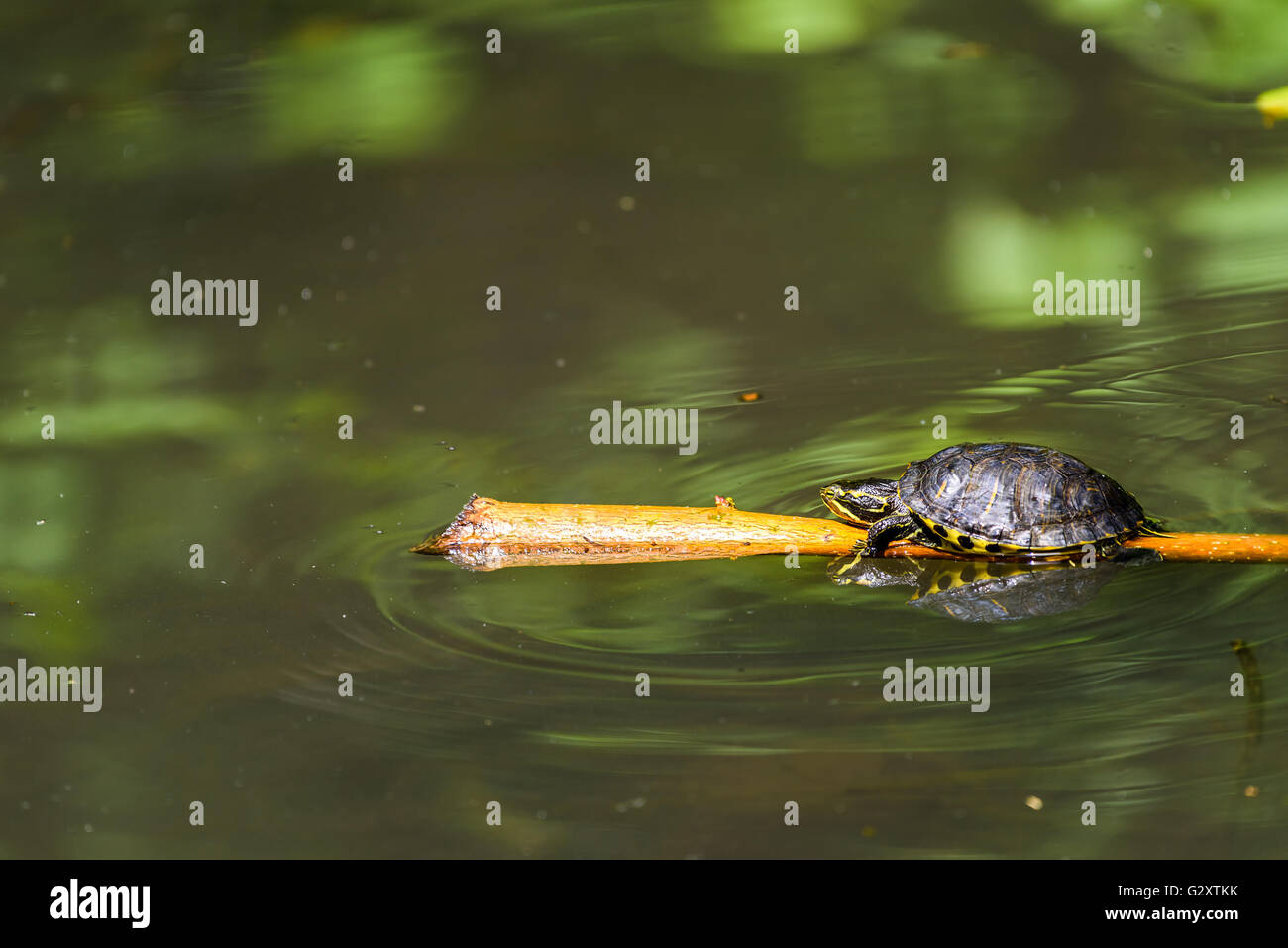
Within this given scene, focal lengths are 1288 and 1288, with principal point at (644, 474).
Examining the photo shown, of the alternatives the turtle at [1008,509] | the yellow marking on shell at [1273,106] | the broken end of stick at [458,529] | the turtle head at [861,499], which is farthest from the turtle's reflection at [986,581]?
the yellow marking on shell at [1273,106]

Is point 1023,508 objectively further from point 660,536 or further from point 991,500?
point 660,536

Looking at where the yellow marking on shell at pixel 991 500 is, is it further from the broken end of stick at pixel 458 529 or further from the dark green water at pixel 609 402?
the broken end of stick at pixel 458 529

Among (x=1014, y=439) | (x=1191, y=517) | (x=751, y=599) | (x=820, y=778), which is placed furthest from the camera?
(x=1014, y=439)

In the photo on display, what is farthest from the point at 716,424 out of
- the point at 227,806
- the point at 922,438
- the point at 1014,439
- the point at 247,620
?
the point at 227,806

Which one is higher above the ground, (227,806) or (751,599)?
(751,599)

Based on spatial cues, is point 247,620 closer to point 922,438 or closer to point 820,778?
point 820,778

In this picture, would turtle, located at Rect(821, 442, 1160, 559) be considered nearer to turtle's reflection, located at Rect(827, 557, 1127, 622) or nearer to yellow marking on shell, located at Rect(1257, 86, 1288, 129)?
turtle's reflection, located at Rect(827, 557, 1127, 622)
